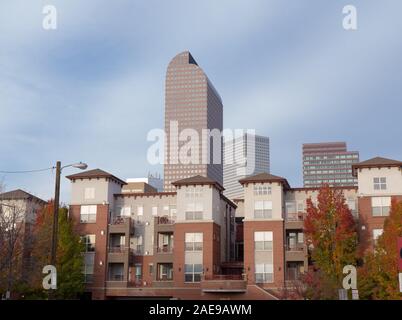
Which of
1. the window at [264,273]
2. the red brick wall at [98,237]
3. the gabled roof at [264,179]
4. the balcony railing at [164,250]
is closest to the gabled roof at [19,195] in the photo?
the red brick wall at [98,237]

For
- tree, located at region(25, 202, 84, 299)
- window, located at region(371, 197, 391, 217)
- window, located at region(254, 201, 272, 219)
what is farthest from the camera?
window, located at region(254, 201, 272, 219)

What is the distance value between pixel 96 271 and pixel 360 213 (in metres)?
30.7

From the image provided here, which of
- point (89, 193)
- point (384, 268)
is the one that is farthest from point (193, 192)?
point (384, 268)

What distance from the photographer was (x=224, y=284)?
59.1 m

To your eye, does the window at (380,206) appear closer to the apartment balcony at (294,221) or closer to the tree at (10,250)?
the apartment balcony at (294,221)

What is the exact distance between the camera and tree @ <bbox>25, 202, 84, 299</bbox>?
→ 58844 millimetres

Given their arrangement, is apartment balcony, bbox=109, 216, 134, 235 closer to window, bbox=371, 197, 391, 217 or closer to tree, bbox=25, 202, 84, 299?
tree, bbox=25, 202, 84, 299

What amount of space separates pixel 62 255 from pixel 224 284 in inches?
717

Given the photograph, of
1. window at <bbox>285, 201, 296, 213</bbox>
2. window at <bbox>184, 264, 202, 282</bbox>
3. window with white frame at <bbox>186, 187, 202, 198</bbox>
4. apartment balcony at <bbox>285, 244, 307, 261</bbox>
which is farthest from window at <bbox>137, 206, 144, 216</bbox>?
apartment balcony at <bbox>285, 244, 307, 261</bbox>

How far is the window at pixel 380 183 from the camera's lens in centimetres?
6126

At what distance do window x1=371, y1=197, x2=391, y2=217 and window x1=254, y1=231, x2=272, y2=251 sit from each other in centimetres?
1150

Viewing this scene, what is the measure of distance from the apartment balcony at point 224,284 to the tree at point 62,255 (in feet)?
47.4

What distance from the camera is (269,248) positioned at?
6203 centimetres

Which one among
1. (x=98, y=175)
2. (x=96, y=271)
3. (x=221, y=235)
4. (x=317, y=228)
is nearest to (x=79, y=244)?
(x=96, y=271)
